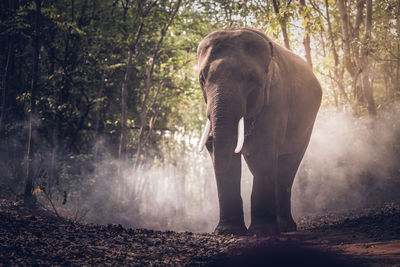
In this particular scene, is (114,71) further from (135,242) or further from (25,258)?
(25,258)

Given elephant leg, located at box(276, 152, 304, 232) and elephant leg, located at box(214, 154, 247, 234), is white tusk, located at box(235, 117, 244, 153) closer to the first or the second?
elephant leg, located at box(214, 154, 247, 234)

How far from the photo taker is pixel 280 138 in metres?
6.86

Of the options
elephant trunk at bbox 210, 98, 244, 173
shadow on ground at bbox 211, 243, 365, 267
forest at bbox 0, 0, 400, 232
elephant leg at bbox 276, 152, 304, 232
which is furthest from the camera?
forest at bbox 0, 0, 400, 232

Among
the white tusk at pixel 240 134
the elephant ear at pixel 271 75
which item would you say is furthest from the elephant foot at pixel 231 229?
the elephant ear at pixel 271 75

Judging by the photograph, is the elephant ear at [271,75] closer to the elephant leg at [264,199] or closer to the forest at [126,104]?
the elephant leg at [264,199]

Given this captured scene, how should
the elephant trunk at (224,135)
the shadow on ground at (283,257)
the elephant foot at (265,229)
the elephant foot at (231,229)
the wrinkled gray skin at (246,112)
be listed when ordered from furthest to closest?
the elephant foot at (231,229) → the elephant foot at (265,229) → the wrinkled gray skin at (246,112) → the elephant trunk at (224,135) → the shadow on ground at (283,257)

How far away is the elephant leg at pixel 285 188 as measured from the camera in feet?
26.3

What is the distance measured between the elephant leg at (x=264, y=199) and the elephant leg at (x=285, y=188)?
4.78 feet

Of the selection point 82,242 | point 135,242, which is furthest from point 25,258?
point 135,242

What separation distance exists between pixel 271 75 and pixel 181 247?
297cm

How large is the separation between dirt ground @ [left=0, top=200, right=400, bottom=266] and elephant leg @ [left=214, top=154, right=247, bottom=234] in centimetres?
31

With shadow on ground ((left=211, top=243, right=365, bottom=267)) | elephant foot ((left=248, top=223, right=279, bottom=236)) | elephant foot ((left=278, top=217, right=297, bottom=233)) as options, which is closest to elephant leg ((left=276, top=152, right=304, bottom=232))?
elephant foot ((left=278, top=217, right=297, bottom=233))

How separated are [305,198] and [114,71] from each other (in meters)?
7.96

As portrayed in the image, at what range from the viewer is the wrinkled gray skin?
600 centimetres
